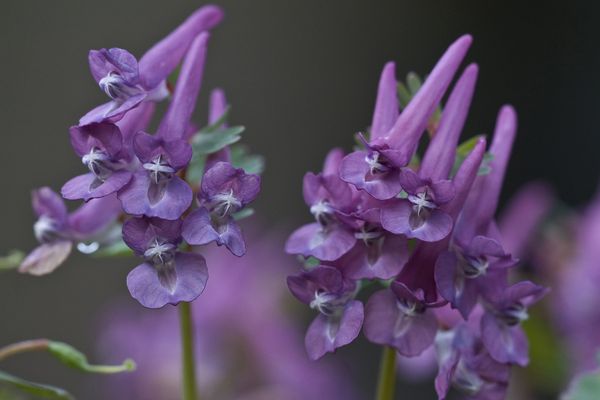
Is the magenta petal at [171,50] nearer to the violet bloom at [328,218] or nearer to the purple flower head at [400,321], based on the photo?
the violet bloom at [328,218]

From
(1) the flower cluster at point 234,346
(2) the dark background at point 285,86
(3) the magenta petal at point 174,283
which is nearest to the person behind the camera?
(3) the magenta petal at point 174,283

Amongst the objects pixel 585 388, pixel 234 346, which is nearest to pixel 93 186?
pixel 585 388

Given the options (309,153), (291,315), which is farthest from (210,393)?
(309,153)

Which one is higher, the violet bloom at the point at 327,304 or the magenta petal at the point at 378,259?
the magenta petal at the point at 378,259

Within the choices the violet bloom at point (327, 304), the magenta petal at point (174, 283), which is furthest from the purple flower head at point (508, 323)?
the magenta petal at point (174, 283)

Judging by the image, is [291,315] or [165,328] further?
[291,315]

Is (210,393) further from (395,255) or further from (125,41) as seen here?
(125,41)
